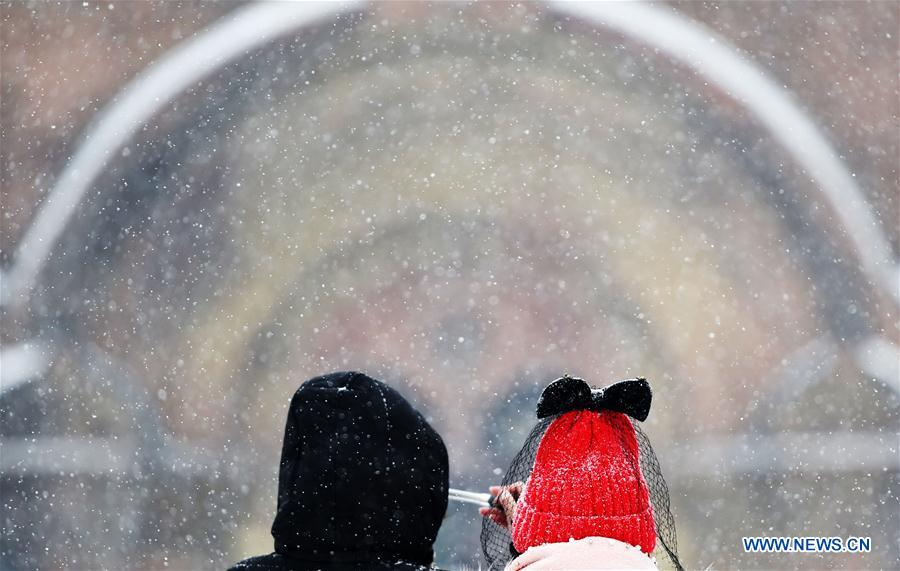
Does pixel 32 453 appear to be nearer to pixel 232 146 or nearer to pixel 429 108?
pixel 232 146

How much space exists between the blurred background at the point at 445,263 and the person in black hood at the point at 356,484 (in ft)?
6.48

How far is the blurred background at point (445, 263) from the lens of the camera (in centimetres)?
261

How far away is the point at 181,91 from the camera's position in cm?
285

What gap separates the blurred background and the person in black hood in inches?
77.7

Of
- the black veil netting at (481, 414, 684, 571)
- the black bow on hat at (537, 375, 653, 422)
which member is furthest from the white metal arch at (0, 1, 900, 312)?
the black bow on hat at (537, 375, 653, 422)

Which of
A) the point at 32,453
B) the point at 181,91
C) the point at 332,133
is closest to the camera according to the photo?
the point at 32,453

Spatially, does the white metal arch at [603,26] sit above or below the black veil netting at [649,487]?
above

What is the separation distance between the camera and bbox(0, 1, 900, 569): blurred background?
2.61m

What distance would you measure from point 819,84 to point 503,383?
144cm

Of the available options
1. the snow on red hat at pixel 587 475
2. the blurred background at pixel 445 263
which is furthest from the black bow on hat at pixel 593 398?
the blurred background at pixel 445 263

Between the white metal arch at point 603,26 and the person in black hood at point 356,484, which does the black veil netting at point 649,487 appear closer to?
the person in black hood at point 356,484

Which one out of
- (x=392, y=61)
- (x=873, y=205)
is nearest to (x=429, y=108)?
(x=392, y=61)

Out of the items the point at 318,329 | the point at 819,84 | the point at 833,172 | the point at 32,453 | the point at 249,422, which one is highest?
the point at 819,84

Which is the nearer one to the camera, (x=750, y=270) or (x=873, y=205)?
(x=873, y=205)
